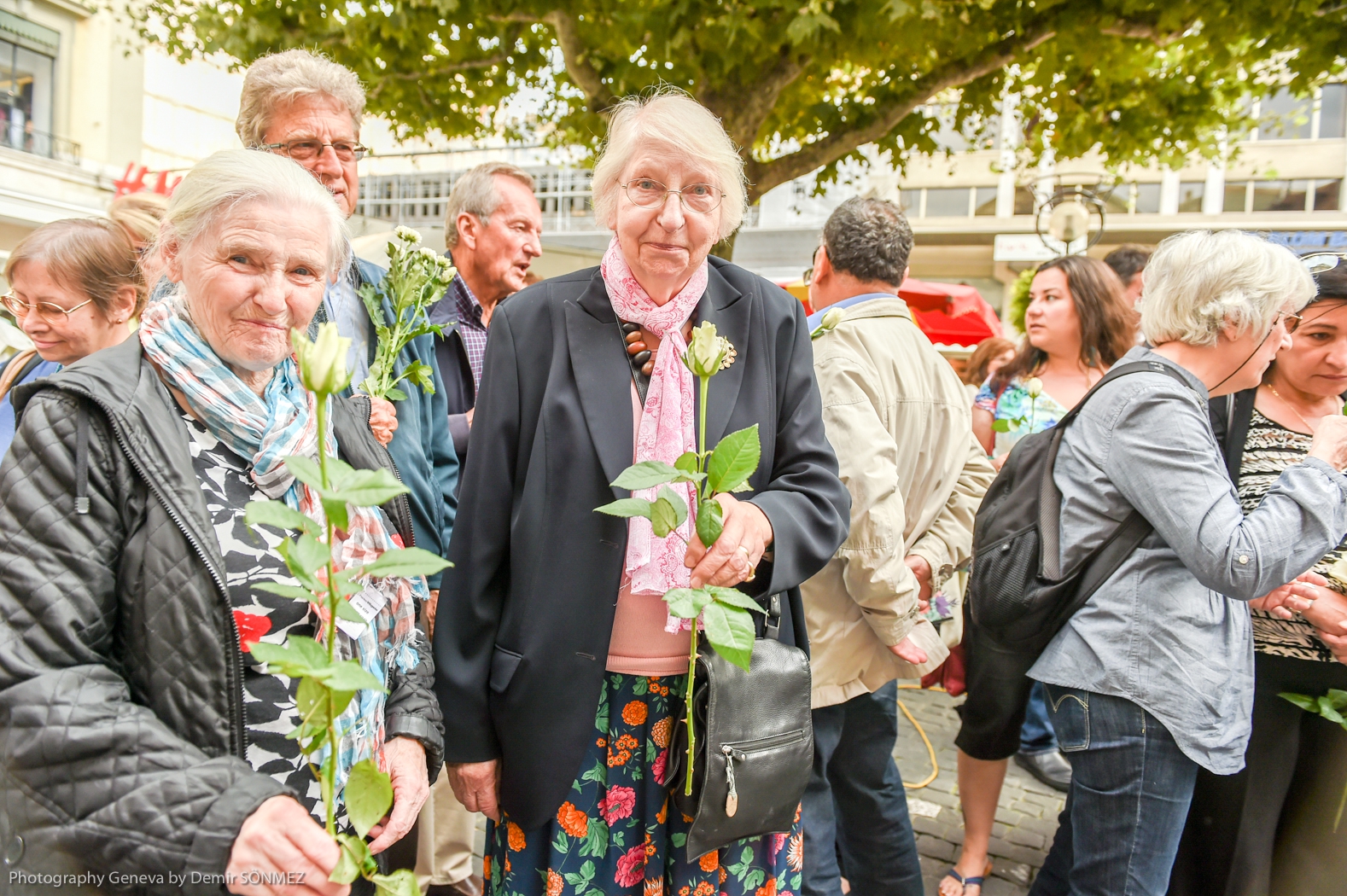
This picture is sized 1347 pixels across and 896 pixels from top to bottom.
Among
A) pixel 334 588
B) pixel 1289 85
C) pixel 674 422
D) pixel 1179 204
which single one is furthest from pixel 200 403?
pixel 1179 204

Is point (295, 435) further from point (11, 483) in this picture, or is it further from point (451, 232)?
point (451, 232)

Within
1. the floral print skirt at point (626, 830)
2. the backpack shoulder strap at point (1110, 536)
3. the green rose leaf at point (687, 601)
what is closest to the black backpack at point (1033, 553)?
the backpack shoulder strap at point (1110, 536)

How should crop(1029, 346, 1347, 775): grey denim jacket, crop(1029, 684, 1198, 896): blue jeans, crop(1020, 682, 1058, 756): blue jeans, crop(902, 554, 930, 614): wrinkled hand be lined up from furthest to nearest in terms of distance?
1. crop(1020, 682, 1058, 756): blue jeans
2. crop(902, 554, 930, 614): wrinkled hand
3. crop(1029, 684, 1198, 896): blue jeans
4. crop(1029, 346, 1347, 775): grey denim jacket

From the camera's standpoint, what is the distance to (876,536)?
7.69 ft

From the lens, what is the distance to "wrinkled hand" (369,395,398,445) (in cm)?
208

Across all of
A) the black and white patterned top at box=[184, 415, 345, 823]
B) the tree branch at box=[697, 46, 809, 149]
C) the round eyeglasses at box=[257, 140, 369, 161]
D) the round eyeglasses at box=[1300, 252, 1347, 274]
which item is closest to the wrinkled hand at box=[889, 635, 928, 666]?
the round eyeglasses at box=[1300, 252, 1347, 274]

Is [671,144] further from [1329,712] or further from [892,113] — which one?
[892,113]

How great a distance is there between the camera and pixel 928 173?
24.4 metres

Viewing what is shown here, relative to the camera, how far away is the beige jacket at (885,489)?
7.77 feet

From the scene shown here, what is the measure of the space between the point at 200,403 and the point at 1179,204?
27.2 m

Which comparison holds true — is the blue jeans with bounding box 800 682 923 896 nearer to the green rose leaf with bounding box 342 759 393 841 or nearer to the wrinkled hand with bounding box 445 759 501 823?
the wrinkled hand with bounding box 445 759 501 823

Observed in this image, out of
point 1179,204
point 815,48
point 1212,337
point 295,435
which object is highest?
point 1179,204

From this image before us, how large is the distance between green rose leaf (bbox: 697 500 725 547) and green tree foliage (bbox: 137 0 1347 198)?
453cm

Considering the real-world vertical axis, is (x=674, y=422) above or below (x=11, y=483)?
above
